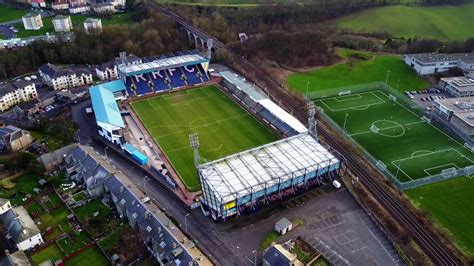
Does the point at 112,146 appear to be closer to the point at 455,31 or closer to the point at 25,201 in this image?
the point at 25,201

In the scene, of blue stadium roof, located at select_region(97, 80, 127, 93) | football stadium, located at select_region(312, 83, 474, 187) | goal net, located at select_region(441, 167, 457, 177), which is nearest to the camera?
goal net, located at select_region(441, 167, 457, 177)

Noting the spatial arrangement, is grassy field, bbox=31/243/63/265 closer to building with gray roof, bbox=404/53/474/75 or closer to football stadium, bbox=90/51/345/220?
football stadium, bbox=90/51/345/220

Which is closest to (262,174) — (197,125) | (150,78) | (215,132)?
(215,132)

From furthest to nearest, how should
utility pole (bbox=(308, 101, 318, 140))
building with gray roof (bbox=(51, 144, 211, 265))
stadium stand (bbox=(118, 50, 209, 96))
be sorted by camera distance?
stadium stand (bbox=(118, 50, 209, 96))
utility pole (bbox=(308, 101, 318, 140))
building with gray roof (bbox=(51, 144, 211, 265))

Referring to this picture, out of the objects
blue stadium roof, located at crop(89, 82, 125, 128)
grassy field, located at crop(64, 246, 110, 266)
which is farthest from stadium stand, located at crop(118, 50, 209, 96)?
grassy field, located at crop(64, 246, 110, 266)

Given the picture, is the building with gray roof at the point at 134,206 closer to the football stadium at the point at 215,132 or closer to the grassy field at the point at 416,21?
the football stadium at the point at 215,132
